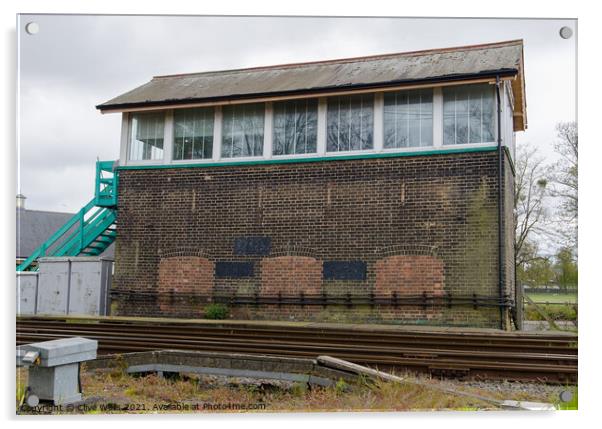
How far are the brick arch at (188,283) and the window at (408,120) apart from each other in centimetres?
425

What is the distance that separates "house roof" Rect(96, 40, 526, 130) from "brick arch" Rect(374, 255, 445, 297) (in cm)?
315

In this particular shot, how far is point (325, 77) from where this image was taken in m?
12.7

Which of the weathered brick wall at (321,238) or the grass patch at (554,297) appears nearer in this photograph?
the grass patch at (554,297)

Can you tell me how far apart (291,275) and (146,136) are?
4.51m

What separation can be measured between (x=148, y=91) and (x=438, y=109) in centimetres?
560

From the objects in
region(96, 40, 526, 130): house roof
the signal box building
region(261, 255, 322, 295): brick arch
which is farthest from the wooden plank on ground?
region(261, 255, 322, 295): brick arch

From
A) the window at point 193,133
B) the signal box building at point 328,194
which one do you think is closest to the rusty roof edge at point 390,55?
the signal box building at point 328,194

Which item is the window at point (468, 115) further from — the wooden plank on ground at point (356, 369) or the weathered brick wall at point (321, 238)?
the wooden plank on ground at point (356, 369)

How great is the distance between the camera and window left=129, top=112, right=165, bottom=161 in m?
14.6

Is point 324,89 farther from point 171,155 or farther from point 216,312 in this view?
point 216,312

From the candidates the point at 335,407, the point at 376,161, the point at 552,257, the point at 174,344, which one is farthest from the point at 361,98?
the point at 335,407

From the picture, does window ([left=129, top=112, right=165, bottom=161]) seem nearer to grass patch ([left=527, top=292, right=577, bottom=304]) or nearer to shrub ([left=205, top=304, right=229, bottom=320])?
shrub ([left=205, top=304, right=229, bottom=320])

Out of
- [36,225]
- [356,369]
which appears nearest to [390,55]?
[356,369]

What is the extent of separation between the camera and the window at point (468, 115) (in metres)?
12.5
